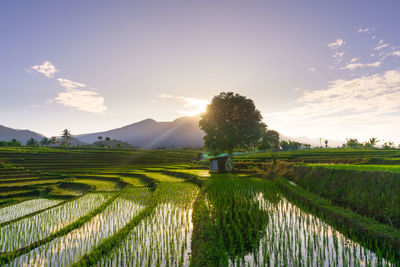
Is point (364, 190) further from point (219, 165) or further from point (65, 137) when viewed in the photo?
point (65, 137)

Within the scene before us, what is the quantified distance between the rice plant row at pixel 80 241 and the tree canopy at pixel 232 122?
19911 millimetres

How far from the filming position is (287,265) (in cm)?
670

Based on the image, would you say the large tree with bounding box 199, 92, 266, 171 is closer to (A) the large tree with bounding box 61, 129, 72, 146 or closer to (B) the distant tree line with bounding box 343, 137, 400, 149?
(B) the distant tree line with bounding box 343, 137, 400, 149

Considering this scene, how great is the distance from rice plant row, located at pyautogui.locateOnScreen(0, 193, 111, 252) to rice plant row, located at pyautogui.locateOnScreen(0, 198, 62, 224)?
2.04 m

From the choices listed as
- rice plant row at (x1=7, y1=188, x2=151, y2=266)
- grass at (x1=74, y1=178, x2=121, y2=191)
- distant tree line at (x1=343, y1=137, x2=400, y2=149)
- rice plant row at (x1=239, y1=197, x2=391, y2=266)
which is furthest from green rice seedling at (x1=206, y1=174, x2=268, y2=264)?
distant tree line at (x1=343, y1=137, x2=400, y2=149)

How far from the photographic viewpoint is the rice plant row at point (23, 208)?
48.0 feet

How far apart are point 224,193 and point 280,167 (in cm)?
1548

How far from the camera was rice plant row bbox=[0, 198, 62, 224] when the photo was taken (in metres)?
14.6

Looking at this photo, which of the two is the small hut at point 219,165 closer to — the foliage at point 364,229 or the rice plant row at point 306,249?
the foliage at point 364,229

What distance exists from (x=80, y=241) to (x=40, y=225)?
462 centimetres

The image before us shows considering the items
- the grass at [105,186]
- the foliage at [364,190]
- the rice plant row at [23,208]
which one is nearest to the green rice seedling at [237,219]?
the foliage at [364,190]

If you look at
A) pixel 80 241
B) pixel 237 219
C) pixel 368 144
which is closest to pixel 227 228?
pixel 237 219

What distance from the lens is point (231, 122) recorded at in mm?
33156

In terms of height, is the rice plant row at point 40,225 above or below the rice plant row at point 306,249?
below
